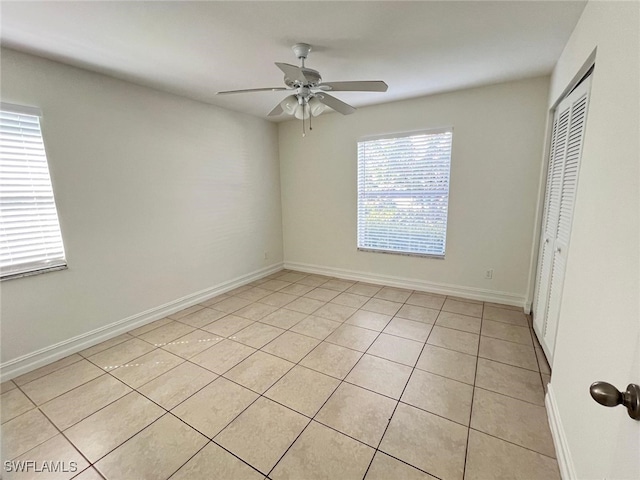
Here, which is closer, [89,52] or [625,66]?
[625,66]

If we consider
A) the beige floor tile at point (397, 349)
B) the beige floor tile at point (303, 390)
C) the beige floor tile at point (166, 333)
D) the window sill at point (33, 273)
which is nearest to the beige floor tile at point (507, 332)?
the beige floor tile at point (397, 349)

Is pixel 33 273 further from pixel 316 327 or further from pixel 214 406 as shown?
pixel 316 327

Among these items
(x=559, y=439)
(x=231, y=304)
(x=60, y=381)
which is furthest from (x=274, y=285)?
(x=559, y=439)

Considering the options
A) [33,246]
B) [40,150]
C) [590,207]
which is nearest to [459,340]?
[590,207]

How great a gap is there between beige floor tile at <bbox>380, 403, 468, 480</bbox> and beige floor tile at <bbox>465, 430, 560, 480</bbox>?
56 mm

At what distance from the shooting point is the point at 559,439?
56.1 inches

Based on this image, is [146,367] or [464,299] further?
[464,299]

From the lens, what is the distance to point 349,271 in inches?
167

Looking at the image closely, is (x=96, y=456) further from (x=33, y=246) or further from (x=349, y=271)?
(x=349, y=271)

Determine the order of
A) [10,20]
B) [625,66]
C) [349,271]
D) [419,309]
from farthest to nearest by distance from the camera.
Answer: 1. [349,271]
2. [419,309]
3. [10,20]
4. [625,66]

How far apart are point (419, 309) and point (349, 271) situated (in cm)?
133

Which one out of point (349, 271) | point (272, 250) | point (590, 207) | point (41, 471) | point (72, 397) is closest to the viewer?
point (590, 207)

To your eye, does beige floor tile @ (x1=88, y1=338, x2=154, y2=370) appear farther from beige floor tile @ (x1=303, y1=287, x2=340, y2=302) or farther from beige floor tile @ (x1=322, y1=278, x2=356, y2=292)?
beige floor tile @ (x1=322, y1=278, x2=356, y2=292)

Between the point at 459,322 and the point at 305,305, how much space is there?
170 cm
